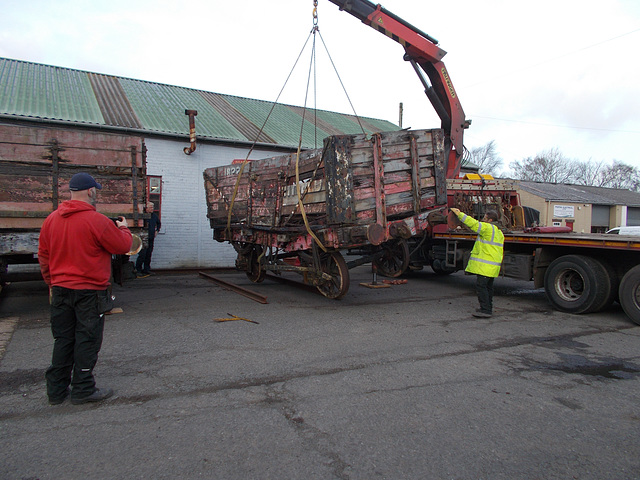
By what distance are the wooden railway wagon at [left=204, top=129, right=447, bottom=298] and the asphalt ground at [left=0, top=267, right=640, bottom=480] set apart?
1214mm

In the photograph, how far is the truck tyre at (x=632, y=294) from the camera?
650 cm

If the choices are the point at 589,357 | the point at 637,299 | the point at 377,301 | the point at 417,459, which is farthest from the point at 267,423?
the point at 637,299

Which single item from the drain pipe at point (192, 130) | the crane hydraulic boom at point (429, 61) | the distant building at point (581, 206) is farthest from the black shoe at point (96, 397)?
the distant building at point (581, 206)

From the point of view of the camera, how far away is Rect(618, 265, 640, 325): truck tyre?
650 centimetres

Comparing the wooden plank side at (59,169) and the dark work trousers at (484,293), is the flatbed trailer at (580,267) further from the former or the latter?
the wooden plank side at (59,169)

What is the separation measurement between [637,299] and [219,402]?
6224mm

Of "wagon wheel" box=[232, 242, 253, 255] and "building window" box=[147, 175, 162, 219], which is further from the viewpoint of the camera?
"building window" box=[147, 175, 162, 219]

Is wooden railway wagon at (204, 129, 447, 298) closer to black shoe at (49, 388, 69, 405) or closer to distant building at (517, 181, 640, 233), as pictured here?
black shoe at (49, 388, 69, 405)

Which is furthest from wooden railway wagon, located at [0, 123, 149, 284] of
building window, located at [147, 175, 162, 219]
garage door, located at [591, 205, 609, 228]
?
garage door, located at [591, 205, 609, 228]

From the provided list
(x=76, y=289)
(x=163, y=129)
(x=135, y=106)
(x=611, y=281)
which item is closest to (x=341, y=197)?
(x=76, y=289)

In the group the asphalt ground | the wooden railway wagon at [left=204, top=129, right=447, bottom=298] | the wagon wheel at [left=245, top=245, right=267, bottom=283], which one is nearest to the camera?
the asphalt ground

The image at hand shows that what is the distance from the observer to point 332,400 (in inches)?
147

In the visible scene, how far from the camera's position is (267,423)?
10.9 ft

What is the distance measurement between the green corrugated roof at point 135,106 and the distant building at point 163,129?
26 millimetres
